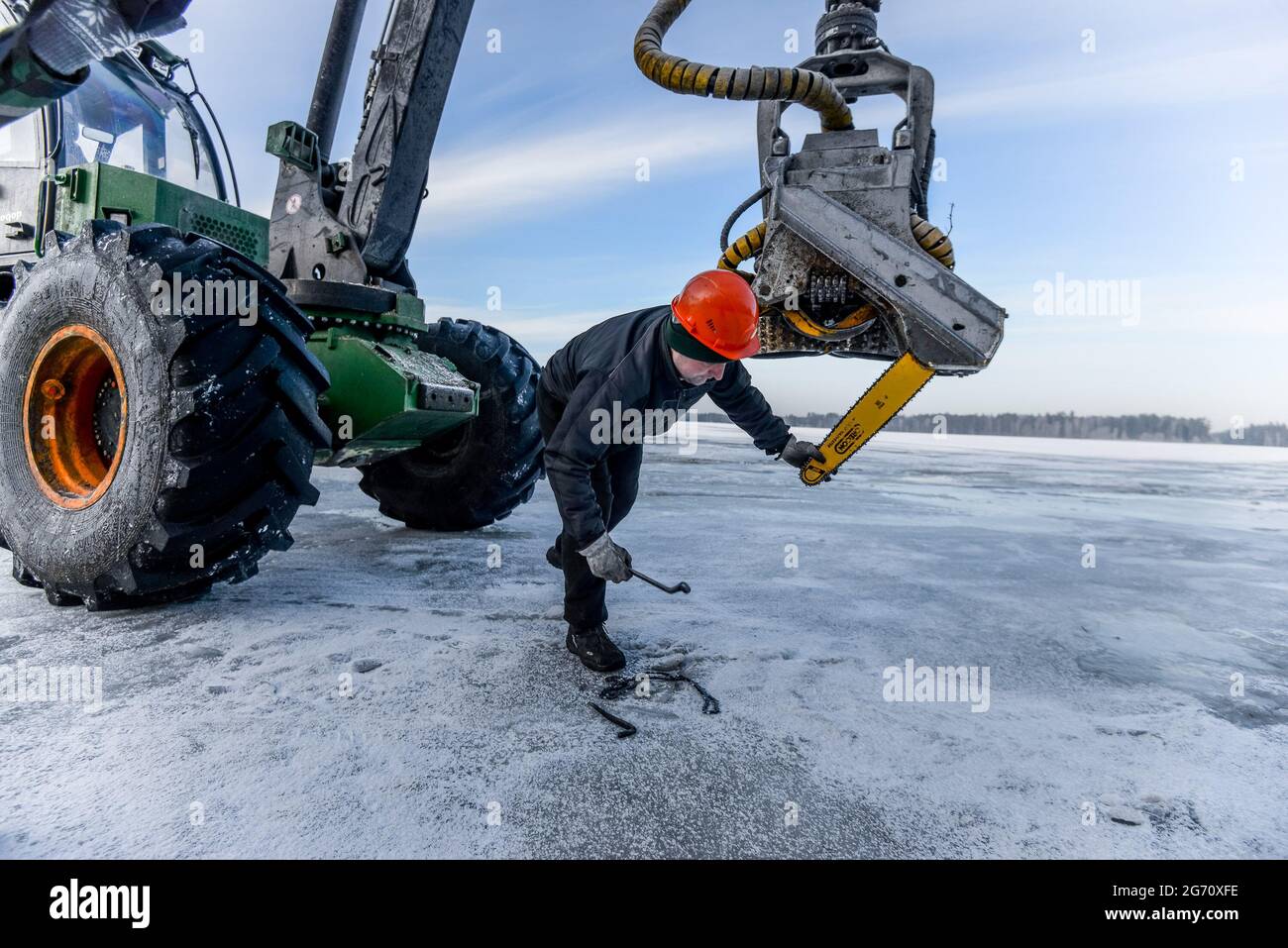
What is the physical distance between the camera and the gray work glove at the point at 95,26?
249cm

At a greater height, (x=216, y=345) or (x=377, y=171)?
(x=377, y=171)

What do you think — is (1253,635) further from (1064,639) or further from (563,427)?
(563,427)

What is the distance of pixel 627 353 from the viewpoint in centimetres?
263

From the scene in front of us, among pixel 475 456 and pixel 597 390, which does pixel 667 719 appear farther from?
pixel 475 456

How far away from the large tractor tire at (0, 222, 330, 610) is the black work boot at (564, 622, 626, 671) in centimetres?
131

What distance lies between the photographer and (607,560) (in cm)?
245

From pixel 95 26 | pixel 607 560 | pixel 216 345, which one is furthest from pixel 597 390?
pixel 95 26

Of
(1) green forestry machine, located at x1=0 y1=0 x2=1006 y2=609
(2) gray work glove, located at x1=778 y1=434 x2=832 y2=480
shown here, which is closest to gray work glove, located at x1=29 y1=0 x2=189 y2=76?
(1) green forestry machine, located at x1=0 y1=0 x2=1006 y2=609

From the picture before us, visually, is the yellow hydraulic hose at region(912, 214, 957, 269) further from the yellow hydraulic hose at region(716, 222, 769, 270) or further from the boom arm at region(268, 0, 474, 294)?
the boom arm at region(268, 0, 474, 294)

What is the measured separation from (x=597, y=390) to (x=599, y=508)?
49cm

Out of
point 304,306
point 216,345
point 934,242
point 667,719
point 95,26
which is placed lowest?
point 667,719

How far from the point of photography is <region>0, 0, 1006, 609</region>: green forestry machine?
9.09 ft

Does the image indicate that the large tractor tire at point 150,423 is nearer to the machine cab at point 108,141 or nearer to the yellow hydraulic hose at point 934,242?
the machine cab at point 108,141

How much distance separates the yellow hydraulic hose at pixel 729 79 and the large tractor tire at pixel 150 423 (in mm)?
2317
